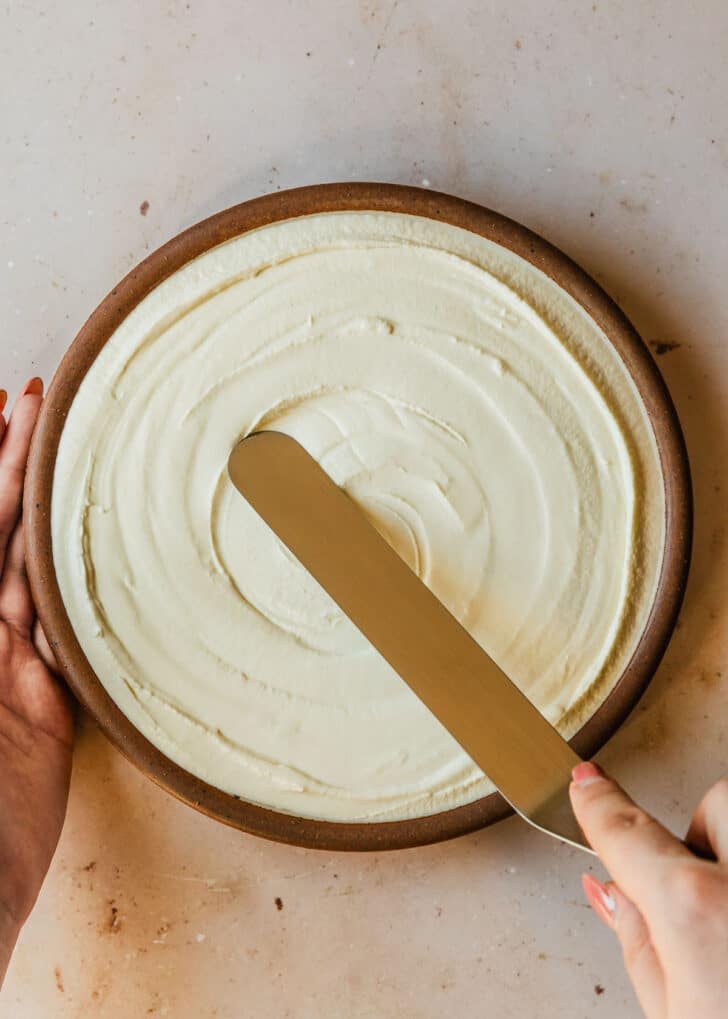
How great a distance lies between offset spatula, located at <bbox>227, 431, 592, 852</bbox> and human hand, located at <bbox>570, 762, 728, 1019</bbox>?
6cm

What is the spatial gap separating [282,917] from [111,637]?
0.83ft

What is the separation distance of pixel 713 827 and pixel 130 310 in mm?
451

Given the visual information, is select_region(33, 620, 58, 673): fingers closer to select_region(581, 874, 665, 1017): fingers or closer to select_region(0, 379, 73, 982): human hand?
select_region(0, 379, 73, 982): human hand

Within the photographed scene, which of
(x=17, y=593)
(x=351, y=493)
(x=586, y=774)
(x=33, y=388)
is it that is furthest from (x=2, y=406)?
(x=586, y=774)

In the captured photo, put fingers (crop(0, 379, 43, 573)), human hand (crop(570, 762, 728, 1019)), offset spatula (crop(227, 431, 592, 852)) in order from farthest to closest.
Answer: fingers (crop(0, 379, 43, 573)), offset spatula (crop(227, 431, 592, 852)), human hand (crop(570, 762, 728, 1019))

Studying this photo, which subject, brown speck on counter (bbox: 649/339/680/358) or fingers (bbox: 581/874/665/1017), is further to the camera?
brown speck on counter (bbox: 649/339/680/358)

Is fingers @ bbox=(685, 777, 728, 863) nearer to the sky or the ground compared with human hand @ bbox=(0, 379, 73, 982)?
nearer to the sky

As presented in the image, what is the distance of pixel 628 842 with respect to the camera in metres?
0.38

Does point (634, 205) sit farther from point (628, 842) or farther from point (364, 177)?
point (628, 842)

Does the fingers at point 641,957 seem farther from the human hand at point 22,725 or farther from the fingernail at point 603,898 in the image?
the human hand at point 22,725

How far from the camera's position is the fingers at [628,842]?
1.24ft

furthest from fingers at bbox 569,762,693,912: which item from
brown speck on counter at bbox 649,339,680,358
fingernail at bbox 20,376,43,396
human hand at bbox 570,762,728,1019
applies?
fingernail at bbox 20,376,43,396

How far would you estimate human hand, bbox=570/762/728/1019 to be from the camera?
360 millimetres

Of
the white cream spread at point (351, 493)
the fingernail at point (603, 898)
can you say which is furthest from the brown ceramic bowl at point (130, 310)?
the fingernail at point (603, 898)
